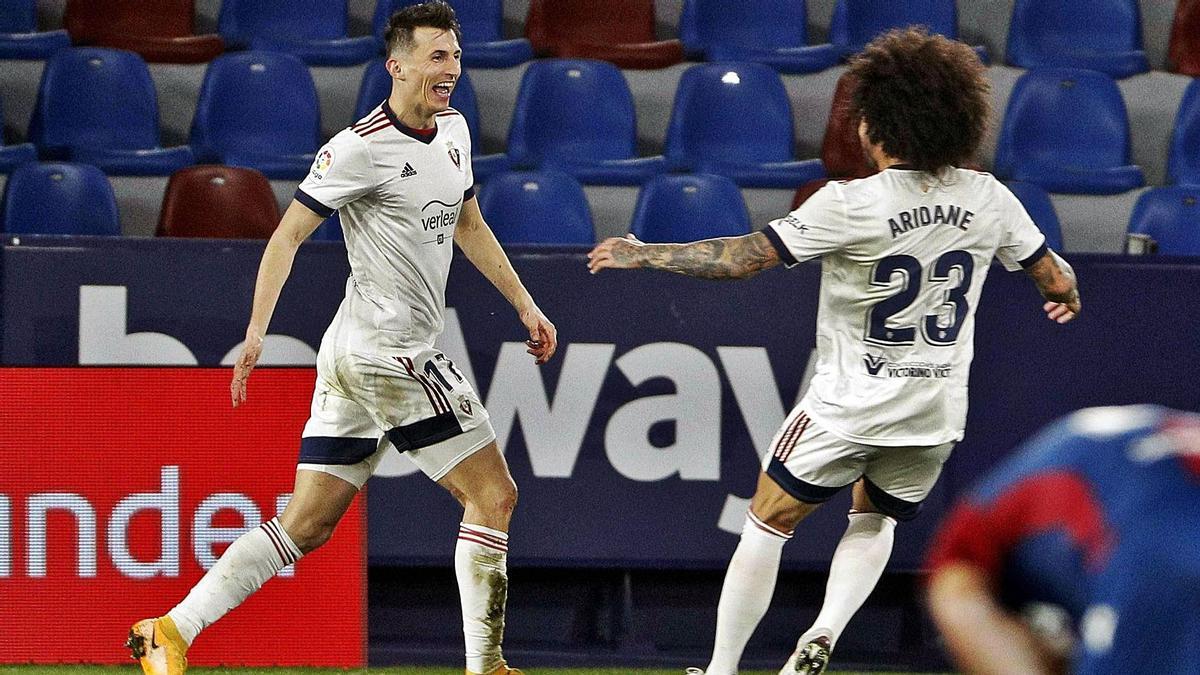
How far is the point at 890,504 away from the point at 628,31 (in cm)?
480

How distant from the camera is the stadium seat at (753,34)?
28.7 feet

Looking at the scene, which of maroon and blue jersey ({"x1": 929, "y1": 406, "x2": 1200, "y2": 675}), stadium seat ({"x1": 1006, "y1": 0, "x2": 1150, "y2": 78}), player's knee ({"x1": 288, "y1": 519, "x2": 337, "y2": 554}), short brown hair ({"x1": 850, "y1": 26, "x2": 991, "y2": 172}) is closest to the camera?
maroon and blue jersey ({"x1": 929, "y1": 406, "x2": 1200, "y2": 675})

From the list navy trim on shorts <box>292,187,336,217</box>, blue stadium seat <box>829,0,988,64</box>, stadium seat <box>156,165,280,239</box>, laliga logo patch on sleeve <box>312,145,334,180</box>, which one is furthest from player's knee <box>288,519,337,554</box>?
blue stadium seat <box>829,0,988,64</box>

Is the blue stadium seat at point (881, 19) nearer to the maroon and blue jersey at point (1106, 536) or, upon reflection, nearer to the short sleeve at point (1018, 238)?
the short sleeve at point (1018, 238)

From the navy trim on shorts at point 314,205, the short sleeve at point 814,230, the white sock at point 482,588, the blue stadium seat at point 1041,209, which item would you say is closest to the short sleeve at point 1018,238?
the short sleeve at point 814,230

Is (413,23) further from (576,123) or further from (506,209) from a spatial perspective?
(576,123)

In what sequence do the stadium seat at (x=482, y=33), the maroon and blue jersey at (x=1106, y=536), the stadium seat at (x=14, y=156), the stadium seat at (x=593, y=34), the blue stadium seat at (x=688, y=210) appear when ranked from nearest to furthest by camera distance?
1. the maroon and blue jersey at (x=1106, y=536)
2. the blue stadium seat at (x=688, y=210)
3. the stadium seat at (x=14, y=156)
4. the stadium seat at (x=482, y=33)
5. the stadium seat at (x=593, y=34)

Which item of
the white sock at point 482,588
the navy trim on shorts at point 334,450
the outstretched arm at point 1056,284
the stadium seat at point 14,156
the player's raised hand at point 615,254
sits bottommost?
the white sock at point 482,588

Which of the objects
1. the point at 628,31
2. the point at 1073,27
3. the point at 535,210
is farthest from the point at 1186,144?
the point at 535,210

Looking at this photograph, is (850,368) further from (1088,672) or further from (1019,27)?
(1019,27)

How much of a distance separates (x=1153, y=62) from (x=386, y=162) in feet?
19.8

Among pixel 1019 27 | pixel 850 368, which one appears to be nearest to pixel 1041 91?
pixel 1019 27

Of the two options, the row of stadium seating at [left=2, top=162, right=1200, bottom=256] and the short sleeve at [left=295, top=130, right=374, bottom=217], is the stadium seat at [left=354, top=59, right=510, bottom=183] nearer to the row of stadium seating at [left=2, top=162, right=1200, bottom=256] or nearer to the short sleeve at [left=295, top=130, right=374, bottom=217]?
the row of stadium seating at [left=2, top=162, right=1200, bottom=256]

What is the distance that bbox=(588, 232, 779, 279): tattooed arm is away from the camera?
4.41 meters
